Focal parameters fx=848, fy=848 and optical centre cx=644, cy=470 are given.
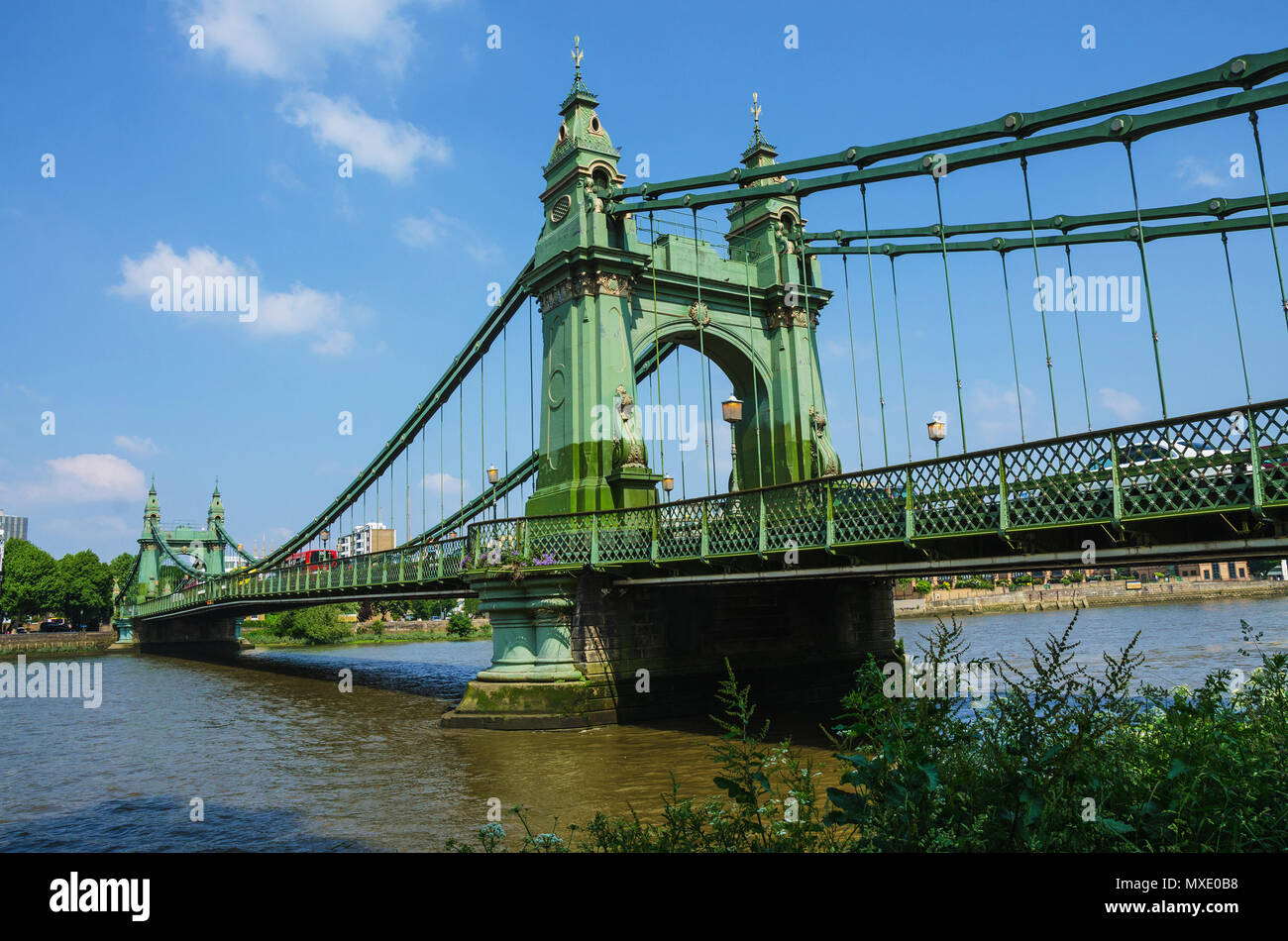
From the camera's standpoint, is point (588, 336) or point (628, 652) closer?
point (628, 652)

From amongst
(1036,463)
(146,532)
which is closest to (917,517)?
(1036,463)

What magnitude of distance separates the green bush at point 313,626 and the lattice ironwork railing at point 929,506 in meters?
56.4

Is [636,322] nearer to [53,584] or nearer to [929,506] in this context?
[929,506]

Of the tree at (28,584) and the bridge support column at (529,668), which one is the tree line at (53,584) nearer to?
the tree at (28,584)

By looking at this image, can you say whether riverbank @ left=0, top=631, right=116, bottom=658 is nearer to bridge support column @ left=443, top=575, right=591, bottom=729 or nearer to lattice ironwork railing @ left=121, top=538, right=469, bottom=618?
lattice ironwork railing @ left=121, top=538, right=469, bottom=618

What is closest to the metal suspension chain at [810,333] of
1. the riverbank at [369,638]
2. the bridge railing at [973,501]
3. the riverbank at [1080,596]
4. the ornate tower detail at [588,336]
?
the ornate tower detail at [588,336]

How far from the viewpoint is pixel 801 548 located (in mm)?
15711

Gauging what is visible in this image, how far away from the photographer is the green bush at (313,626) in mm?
76375

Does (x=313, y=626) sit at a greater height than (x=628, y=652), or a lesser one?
greater

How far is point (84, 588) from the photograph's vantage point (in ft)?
269

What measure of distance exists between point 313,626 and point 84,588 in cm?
2503

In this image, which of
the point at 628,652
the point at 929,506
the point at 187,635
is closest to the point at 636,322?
the point at 628,652
